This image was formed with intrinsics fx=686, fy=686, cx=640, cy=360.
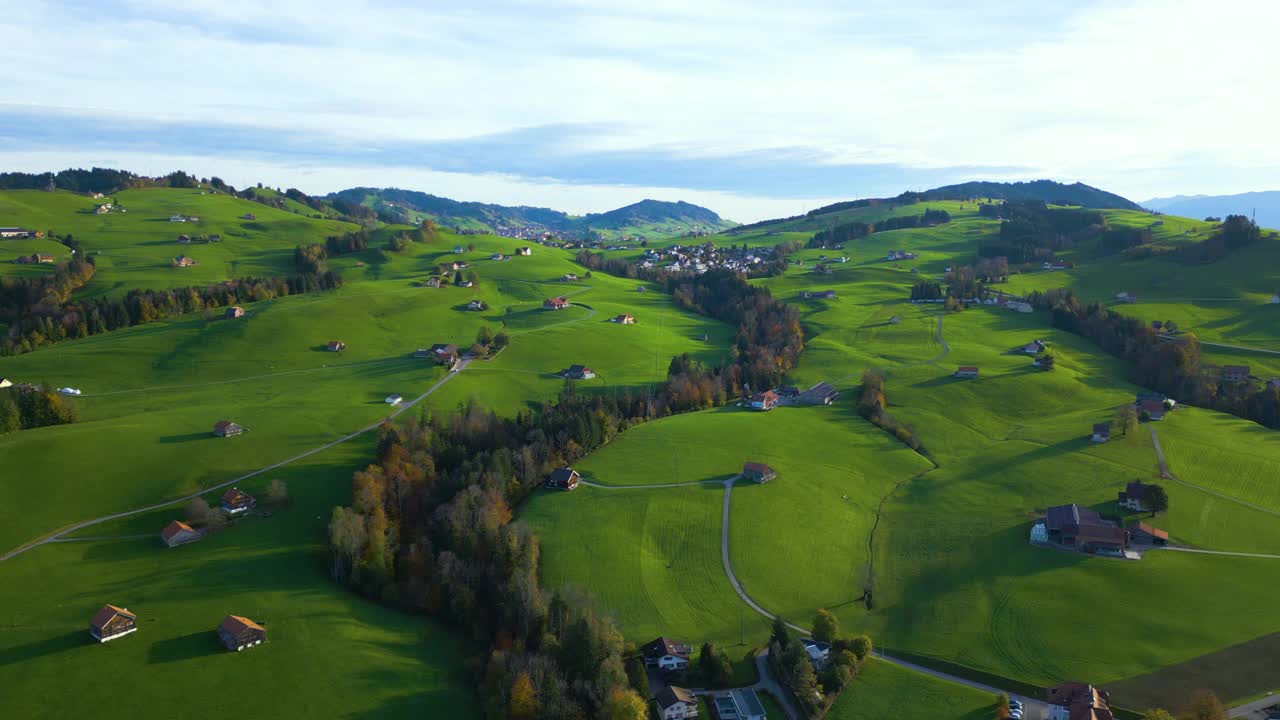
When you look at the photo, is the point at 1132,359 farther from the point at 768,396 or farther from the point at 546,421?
the point at 546,421

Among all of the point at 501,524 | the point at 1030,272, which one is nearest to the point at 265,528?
the point at 501,524

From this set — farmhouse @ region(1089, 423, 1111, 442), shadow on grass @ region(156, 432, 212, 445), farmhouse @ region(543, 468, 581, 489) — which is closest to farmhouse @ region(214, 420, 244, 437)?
shadow on grass @ region(156, 432, 212, 445)

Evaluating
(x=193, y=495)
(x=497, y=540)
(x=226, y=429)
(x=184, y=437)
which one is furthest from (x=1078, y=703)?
(x=184, y=437)

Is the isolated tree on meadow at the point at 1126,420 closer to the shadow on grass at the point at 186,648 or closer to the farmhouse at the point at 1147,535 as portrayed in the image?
the farmhouse at the point at 1147,535

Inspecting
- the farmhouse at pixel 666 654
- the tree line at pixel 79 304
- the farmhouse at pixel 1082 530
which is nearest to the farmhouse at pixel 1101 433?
the farmhouse at pixel 1082 530

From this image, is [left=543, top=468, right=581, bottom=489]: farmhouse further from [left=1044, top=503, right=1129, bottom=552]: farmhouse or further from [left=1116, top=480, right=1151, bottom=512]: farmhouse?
[left=1116, top=480, right=1151, bottom=512]: farmhouse
